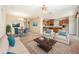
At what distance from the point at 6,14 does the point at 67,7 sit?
50.2 inches

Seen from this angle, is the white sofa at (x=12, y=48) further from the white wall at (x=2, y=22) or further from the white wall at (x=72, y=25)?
the white wall at (x=72, y=25)

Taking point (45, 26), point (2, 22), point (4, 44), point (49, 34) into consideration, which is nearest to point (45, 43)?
point (49, 34)

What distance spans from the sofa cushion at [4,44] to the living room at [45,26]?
9cm

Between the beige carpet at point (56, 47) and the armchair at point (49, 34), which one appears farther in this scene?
the armchair at point (49, 34)

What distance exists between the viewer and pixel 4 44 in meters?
2.13

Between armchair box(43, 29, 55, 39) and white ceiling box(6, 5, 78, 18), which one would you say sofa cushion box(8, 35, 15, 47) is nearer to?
white ceiling box(6, 5, 78, 18)

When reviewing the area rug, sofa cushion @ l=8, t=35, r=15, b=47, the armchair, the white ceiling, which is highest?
the white ceiling

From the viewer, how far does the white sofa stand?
2100mm

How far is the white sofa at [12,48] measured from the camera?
2.10 m

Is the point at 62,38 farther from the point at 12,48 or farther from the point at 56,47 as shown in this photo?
the point at 12,48

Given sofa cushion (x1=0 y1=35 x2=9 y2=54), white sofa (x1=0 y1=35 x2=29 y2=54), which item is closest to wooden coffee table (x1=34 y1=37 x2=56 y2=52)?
white sofa (x1=0 y1=35 x2=29 y2=54)

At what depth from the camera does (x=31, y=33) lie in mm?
2311

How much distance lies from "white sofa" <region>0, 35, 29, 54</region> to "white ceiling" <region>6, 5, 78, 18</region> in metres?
0.57

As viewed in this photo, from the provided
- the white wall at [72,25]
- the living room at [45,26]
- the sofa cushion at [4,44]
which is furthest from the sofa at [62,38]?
the sofa cushion at [4,44]
